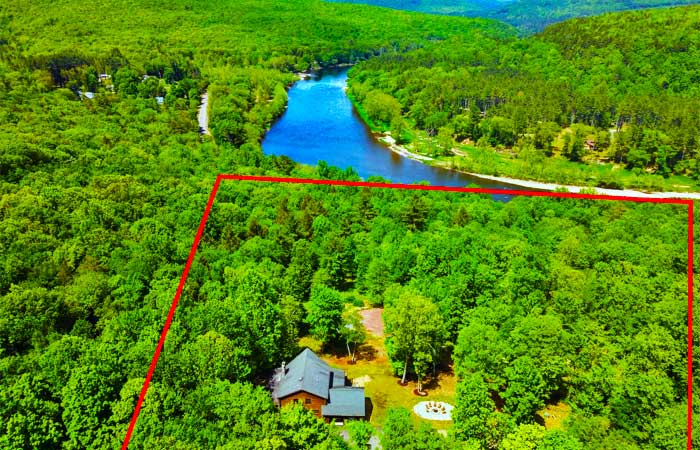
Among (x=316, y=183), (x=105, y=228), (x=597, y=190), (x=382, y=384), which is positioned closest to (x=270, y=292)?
(x=382, y=384)

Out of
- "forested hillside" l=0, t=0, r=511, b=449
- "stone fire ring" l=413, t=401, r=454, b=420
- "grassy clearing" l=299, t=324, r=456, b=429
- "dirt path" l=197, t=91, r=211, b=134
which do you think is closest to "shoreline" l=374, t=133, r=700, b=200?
"forested hillside" l=0, t=0, r=511, b=449

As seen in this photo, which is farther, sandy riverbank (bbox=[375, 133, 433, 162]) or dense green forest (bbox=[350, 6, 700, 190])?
sandy riverbank (bbox=[375, 133, 433, 162])

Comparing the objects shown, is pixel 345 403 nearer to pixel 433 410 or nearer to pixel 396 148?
pixel 433 410

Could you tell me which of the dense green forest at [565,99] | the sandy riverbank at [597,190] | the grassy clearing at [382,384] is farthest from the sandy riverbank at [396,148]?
the grassy clearing at [382,384]

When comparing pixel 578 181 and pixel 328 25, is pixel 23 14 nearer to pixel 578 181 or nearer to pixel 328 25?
pixel 328 25

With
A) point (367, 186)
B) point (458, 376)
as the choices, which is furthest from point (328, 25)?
point (458, 376)

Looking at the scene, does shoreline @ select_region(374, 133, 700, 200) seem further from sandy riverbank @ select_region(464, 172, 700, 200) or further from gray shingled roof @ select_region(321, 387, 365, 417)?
gray shingled roof @ select_region(321, 387, 365, 417)

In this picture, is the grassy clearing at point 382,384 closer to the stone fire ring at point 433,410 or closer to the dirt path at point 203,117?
the stone fire ring at point 433,410
